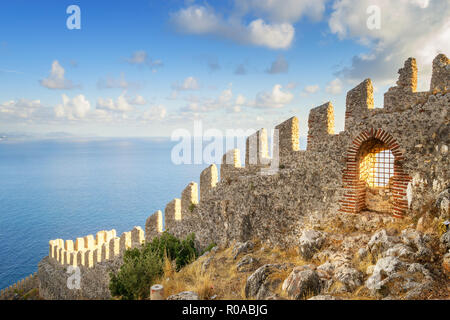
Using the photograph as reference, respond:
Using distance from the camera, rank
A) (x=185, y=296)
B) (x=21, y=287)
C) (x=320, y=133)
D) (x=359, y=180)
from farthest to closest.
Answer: (x=21, y=287) → (x=320, y=133) → (x=359, y=180) → (x=185, y=296)

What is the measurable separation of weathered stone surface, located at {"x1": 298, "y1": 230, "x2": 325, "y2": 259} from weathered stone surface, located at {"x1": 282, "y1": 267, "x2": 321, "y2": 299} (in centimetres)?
211

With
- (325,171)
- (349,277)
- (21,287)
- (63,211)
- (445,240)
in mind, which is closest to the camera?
(445,240)

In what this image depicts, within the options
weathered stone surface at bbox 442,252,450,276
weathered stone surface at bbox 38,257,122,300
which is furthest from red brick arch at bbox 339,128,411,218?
weathered stone surface at bbox 38,257,122,300

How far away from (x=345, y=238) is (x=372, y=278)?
2.57 meters

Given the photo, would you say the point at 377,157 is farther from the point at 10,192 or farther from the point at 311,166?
the point at 10,192

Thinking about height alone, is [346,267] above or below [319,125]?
below

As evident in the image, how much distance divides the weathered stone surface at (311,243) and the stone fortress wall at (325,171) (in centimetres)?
103

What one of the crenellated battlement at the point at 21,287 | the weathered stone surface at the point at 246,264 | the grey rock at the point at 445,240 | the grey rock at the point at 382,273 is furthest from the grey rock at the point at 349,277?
the crenellated battlement at the point at 21,287

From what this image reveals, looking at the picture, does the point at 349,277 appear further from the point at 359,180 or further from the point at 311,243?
the point at 359,180

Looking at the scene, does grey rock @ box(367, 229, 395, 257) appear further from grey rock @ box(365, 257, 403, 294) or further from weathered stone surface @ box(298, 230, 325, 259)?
weathered stone surface @ box(298, 230, 325, 259)

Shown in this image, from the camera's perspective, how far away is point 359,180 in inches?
340

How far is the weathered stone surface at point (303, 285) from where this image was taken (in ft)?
19.1

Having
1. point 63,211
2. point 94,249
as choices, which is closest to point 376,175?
point 94,249

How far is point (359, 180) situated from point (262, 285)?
15.4ft
